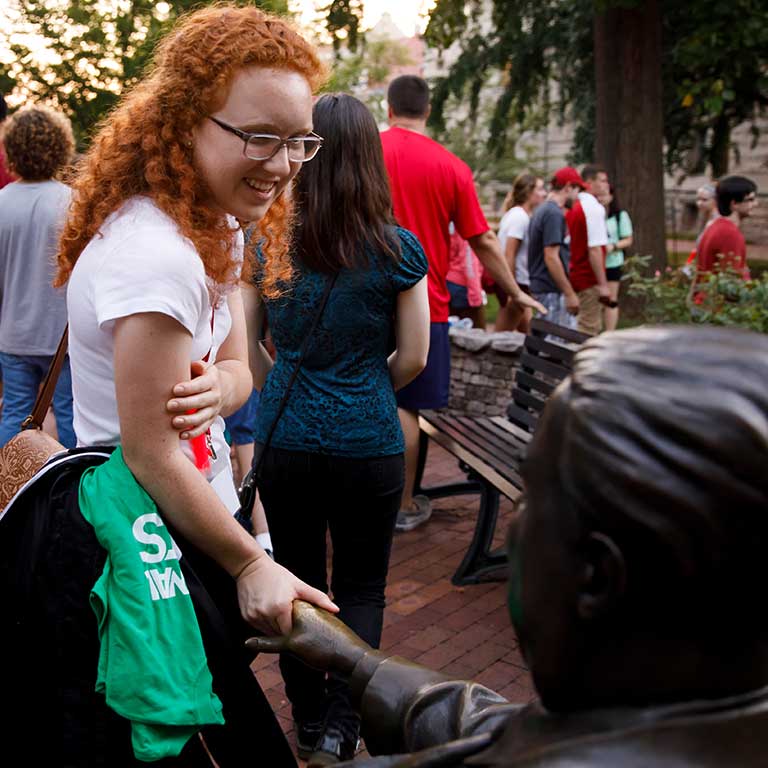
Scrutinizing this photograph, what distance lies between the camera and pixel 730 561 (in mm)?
780

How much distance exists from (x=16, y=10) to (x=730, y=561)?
9521 millimetres

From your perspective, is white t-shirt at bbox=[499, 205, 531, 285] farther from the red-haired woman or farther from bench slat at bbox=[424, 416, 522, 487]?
the red-haired woman

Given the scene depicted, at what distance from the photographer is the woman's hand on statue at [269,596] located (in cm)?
181

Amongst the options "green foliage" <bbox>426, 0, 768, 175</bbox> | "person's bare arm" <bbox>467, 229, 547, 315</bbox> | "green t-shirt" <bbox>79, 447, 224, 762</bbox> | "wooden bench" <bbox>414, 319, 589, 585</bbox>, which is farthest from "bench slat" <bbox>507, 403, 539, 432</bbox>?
"green foliage" <bbox>426, 0, 768, 175</bbox>

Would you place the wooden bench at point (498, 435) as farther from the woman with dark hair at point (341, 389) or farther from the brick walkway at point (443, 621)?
the woman with dark hair at point (341, 389)

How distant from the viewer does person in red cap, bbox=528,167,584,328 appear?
8.52 metres

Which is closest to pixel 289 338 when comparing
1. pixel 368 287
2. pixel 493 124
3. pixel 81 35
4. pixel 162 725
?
pixel 368 287

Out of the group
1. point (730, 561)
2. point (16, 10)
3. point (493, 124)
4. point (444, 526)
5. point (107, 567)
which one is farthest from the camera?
point (493, 124)

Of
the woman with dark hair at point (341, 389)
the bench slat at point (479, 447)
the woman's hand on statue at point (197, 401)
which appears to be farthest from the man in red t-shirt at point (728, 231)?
the woman's hand on statue at point (197, 401)

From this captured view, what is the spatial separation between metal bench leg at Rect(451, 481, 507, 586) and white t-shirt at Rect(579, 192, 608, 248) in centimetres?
460

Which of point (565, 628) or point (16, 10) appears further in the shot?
point (16, 10)

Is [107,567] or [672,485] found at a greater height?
[672,485]

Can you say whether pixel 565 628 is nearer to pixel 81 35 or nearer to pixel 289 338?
pixel 289 338

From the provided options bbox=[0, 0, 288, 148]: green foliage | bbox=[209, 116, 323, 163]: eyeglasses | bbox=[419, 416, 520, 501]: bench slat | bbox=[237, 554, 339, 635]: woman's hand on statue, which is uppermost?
bbox=[0, 0, 288, 148]: green foliage
